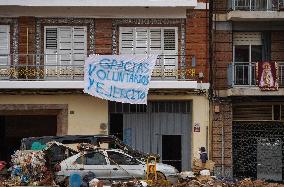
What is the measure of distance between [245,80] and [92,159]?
8026 mm

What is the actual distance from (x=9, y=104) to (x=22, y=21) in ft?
10.7

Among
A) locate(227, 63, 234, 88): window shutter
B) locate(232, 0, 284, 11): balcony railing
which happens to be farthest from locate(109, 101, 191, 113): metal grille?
locate(232, 0, 284, 11): balcony railing

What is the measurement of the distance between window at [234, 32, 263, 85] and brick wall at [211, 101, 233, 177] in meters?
1.15

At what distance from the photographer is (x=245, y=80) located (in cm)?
2567

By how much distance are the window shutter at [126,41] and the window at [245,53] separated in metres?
4.16

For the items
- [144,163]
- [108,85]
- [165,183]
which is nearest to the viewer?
[165,183]

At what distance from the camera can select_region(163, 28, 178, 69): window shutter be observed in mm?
25547

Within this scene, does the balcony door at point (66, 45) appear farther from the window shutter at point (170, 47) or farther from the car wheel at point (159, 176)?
the car wheel at point (159, 176)

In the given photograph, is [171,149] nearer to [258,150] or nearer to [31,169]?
[258,150]

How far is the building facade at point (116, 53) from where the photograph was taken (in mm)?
25125

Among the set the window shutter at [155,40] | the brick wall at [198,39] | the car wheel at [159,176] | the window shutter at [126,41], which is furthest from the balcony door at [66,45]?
the car wheel at [159,176]

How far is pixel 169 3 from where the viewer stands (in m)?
24.6

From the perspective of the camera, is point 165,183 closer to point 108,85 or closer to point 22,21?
point 108,85

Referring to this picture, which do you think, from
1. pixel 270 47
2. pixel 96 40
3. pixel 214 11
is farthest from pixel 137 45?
pixel 270 47
